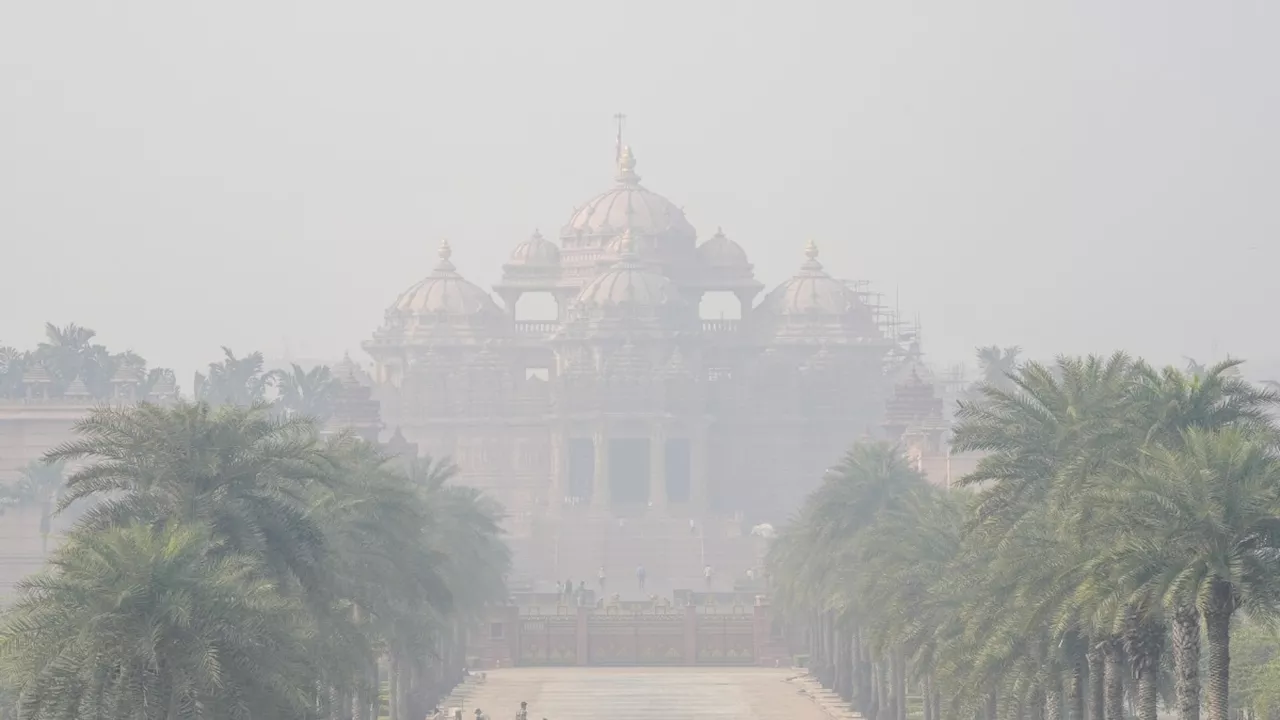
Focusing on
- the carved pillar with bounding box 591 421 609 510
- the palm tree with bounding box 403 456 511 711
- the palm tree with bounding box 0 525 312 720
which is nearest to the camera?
the palm tree with bounding box 0 525 312 720

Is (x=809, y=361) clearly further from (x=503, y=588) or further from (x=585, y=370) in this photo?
(x=503, y=588)

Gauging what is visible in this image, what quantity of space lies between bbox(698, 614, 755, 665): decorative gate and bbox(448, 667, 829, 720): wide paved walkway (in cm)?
146

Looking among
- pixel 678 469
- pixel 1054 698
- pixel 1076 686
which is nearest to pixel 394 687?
pixel 1054 698

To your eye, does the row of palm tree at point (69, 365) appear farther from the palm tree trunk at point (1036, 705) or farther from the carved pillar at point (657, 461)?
the palm tree trunk at point (1036, 705)

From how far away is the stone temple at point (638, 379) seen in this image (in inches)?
6240

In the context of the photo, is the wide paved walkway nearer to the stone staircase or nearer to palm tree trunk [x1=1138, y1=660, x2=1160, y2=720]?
the stone staircase

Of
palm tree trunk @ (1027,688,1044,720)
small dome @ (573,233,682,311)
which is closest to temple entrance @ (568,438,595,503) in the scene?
small dome @ (573,233,682,311)

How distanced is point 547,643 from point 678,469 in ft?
213

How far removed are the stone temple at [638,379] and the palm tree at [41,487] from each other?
108 ft

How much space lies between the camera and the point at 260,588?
36.7 m

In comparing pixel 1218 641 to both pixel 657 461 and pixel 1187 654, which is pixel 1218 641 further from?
pixel 657 461

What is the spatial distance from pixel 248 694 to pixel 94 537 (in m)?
2.63

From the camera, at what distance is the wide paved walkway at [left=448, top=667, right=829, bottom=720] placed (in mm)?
73812

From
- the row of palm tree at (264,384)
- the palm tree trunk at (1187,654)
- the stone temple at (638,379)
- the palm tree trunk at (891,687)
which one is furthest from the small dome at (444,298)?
the palm tree trunk at (1187,654)
